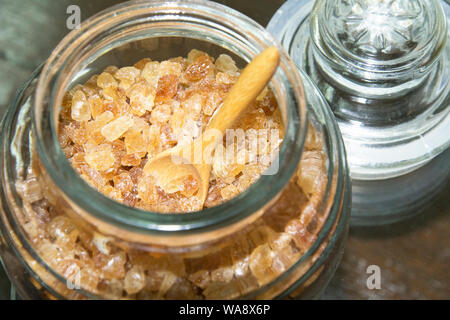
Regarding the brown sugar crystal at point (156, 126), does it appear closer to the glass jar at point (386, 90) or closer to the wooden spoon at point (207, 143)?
the wooden spoon at point (207, 143)

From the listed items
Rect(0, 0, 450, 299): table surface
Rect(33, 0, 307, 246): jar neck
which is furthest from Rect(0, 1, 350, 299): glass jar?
Rect(0, 0, 450, 299): table surface

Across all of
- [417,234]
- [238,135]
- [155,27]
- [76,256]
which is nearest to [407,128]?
[417,234]

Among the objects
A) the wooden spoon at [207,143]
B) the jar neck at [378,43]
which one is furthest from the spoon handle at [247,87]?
the jar neck at [378,43]

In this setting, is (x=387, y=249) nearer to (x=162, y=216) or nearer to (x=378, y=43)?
(x=378, y=43)

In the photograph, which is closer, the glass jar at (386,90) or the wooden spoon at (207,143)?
the wooden spoon at (207,143)

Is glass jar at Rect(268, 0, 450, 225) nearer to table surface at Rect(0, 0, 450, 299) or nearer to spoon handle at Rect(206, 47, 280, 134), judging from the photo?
table surface at Rect(0, 0, 450, 299)

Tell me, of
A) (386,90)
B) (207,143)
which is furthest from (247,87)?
(386,90)

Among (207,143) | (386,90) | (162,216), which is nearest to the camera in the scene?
(162,216)

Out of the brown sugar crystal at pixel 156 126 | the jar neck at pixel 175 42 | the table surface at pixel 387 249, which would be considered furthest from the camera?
the table surface at pixel 387 249

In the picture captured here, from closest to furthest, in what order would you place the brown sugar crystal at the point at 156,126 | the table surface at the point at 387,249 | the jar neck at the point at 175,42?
the jar neck at the point at 175,42
the brown sugar crystal at the point at 156,126
the table surface at the point at 387,249
